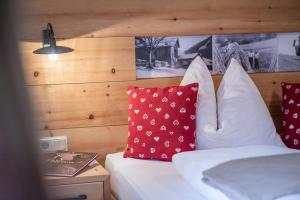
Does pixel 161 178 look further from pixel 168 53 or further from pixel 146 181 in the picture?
pixel 168 53

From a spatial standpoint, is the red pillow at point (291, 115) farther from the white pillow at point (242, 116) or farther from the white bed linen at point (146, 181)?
the white bed linen at point (146, 181)

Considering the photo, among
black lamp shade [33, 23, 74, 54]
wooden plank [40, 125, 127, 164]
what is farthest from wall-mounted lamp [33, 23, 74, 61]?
wooden plank [40, 125, 127, 164]

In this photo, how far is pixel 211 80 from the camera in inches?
88.0

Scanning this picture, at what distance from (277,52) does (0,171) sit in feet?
7.90

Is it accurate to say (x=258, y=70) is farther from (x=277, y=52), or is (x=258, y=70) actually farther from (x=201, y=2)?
(x=201, y=2)

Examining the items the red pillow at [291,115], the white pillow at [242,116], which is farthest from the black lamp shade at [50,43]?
the red pillow at [291,115]

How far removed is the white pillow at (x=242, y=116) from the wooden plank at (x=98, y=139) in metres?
0.58

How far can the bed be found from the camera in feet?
4.86

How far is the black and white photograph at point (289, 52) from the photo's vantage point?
2.45m

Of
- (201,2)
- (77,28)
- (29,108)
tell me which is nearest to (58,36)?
(77,28)

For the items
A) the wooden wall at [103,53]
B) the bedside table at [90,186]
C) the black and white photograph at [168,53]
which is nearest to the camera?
the bedside table at [90,186]

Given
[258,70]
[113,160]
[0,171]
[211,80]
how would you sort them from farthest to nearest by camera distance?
[258,70], [211,80], [113,160], [0,171]

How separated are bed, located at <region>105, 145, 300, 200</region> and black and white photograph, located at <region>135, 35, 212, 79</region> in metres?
0.56

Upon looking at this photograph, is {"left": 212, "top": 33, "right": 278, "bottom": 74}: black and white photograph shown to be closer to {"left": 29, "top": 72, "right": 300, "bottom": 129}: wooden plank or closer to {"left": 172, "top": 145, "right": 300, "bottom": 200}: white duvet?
{"left": 29, "top": 72, "right": 300, "bottom": 129}: wooden plank
